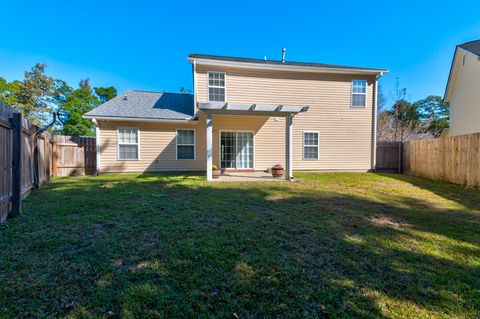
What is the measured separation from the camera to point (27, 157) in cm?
529

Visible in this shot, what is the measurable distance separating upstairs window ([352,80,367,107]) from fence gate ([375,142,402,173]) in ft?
8.36

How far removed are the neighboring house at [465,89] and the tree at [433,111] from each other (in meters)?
13.7

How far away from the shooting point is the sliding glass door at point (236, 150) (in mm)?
11164

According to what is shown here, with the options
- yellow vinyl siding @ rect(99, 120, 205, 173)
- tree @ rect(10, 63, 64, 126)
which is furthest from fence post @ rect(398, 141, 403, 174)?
tree @ rect(10, 63, 64, 126)

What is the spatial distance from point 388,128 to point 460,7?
12845 millimetres

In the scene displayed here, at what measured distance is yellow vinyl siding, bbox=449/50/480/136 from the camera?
10812mm

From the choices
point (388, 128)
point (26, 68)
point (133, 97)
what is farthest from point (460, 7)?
point (26, 68)

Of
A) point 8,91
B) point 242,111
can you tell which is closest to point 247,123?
point 242,111

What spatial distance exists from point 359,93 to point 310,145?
12.5 ft

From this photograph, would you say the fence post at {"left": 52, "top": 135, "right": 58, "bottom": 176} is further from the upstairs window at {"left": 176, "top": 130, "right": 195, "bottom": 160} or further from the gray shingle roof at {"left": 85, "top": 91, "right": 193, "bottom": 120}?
the upstairs window at {"left": 176, "top": 130, "right": 195, "bottom": 160}

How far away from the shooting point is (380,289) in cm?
205

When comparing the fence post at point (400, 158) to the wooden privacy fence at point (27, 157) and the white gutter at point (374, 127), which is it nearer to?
the white gutter at point (374, 127)

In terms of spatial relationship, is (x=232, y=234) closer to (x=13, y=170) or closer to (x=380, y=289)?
(x=380, y=289)

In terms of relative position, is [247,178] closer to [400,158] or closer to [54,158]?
[54,158]
